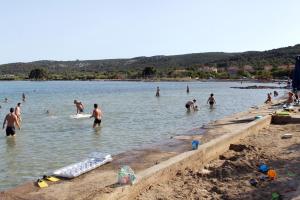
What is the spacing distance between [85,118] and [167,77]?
317ft

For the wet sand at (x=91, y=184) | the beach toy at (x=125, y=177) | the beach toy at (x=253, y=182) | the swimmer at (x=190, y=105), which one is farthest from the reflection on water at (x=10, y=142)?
the swimmer at (x=190, y=105)

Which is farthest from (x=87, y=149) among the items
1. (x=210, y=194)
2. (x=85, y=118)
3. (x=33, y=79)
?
(x=33, y=79)

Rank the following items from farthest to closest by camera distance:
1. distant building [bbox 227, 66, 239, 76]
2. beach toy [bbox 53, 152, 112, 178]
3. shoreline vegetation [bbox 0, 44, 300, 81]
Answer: distant building [bbox 227, 66, 239, 76] < shoreline vegetation [bbox 0, 44, 300, 81] < beach toy [bbox 53, 152, 112, 178]

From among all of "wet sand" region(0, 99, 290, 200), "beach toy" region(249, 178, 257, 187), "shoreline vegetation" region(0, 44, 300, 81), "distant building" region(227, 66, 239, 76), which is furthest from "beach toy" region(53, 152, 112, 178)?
"distant building" region(227, 66, 239, 76)

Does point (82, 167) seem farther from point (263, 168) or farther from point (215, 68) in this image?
point (215, 68)

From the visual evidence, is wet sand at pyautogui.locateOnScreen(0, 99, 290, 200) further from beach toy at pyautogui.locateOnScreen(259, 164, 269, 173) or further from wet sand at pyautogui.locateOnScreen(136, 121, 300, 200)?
beach toy at pyautogui.locateOnScreen(259, 164, 269, 173)

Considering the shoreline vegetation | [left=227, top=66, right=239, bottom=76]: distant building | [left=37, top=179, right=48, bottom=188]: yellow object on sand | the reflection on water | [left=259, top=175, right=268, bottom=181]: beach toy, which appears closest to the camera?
[left=37, top=179, right=48, bottom=188]: yellow object on sand

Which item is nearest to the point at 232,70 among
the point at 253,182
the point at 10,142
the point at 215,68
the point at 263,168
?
the point at 215,68

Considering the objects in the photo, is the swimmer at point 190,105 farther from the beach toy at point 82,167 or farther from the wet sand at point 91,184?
the beach toy at point 82,167

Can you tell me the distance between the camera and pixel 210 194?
7.30m

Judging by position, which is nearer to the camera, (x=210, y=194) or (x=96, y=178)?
(x=210, y=194)

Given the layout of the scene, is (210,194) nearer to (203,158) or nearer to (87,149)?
(203,158)

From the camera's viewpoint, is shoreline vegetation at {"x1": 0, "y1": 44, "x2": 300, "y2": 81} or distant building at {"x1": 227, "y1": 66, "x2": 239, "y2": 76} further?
distant building at {"x1": 227, "y1": 66, "x2": 239, "y2": 76}

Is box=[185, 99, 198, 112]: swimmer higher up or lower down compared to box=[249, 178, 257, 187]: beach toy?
lower down
